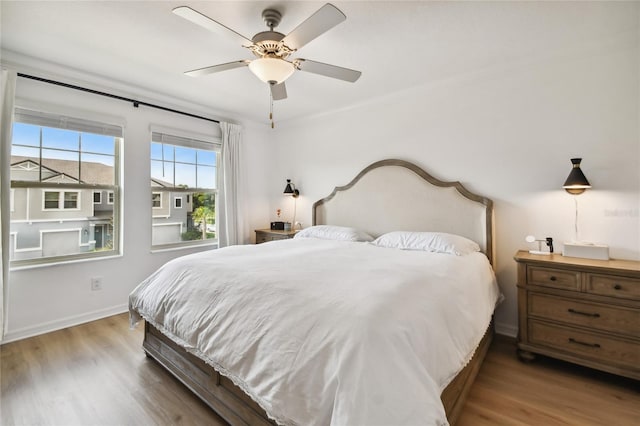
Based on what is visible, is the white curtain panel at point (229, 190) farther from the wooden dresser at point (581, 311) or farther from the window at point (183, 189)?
the wooden dresser at point (581, 311)

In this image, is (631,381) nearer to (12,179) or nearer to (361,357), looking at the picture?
(361,357)

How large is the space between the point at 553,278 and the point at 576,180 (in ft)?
2.67

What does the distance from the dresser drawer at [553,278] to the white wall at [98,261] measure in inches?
154

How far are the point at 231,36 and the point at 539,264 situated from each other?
2.76 metres

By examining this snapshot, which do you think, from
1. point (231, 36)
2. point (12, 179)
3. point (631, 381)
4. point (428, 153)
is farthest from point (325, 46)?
point (631, 381)

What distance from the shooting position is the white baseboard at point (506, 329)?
2.74 meters

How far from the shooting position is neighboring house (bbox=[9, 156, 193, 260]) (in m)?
2.73

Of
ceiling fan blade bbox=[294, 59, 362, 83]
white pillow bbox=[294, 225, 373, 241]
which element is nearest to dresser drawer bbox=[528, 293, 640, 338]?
white pillow bbox=[294, 225, 373, 241]

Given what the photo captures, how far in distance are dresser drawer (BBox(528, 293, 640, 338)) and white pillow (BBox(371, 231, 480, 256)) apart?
604 millimetres

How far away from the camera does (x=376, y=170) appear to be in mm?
3588

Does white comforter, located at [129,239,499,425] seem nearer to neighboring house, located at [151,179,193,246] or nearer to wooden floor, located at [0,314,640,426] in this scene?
wooden floor, located at [0,314,640,426]

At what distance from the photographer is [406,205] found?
333 cm

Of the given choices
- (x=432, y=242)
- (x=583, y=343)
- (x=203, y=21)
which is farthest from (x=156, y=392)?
(x=583, y=343)

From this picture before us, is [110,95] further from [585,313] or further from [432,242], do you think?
[585,313]
